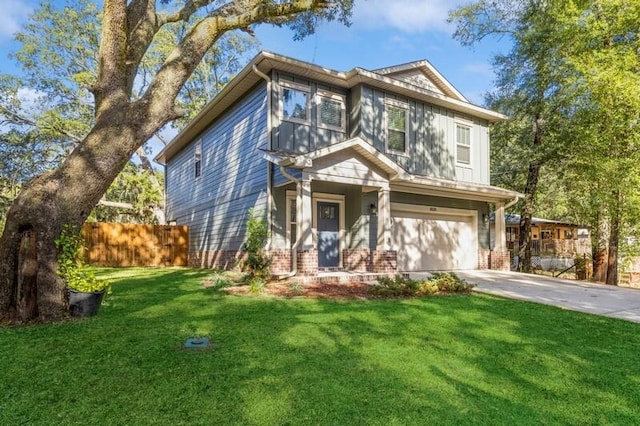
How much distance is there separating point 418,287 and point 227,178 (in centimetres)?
744

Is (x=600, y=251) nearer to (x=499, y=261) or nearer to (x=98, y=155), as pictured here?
(x=499, y=261)

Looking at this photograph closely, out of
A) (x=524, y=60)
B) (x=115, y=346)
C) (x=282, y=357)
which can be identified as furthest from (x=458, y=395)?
(x=524, y=60)

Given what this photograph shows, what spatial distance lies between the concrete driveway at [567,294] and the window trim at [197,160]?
10.3m

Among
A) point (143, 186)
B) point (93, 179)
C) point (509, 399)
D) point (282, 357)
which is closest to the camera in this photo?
point (509, 399)

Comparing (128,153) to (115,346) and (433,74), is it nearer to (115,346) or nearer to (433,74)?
(115,346)

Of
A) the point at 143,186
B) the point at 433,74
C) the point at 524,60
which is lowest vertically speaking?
the point at 143,186

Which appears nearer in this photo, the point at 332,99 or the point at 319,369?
the point at 319,369

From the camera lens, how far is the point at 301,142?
10.2 meters

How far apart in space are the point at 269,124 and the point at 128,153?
4.80 meters

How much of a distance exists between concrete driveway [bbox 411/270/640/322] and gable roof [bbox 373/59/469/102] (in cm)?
646

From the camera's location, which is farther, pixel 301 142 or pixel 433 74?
pixel 433 74

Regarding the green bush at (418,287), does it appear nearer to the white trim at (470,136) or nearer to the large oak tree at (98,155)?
the large oak tree at (98,155)

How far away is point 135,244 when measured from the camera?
14789mm

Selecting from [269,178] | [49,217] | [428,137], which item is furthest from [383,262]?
[49,217]
